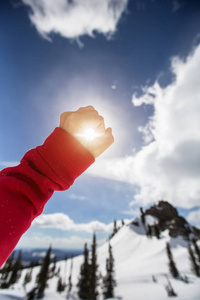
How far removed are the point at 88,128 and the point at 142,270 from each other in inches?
2272

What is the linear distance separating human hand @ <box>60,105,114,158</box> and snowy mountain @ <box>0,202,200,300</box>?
3900cm

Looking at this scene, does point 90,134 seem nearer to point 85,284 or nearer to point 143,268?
point 85,284

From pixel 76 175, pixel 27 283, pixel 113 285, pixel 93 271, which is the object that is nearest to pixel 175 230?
pixel 113 285

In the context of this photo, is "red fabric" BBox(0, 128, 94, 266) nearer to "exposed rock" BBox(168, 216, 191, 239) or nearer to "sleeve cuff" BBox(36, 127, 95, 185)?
"sleeve cuff" BBox(36, 127, 95, 185)

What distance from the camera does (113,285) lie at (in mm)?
38438

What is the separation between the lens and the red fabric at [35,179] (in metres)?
0.76

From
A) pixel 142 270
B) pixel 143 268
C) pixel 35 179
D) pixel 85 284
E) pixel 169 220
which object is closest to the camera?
pixel 35 179

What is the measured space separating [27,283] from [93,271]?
3087 centimetres

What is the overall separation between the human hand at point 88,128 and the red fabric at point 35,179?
0.05 metres

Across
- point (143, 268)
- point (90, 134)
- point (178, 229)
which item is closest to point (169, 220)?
point (178, 229)

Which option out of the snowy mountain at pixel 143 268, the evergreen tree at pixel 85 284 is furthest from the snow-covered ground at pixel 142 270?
the evergreen tree at pixel 85 284

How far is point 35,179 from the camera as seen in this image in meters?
0.91

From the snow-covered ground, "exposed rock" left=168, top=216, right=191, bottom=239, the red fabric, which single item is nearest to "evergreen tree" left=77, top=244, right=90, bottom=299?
the snow-covered ground

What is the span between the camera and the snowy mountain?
3278cm
